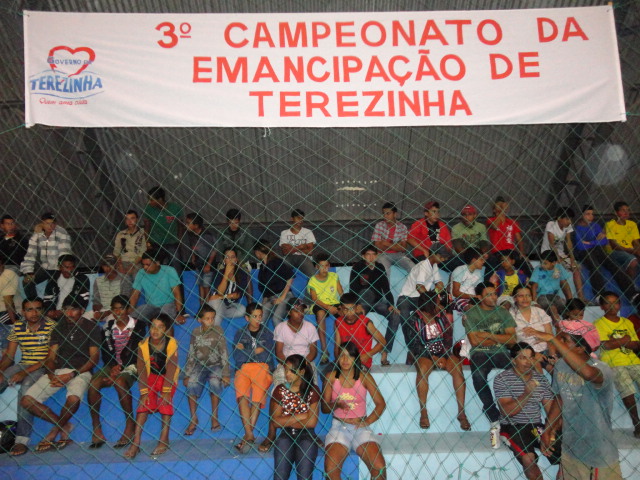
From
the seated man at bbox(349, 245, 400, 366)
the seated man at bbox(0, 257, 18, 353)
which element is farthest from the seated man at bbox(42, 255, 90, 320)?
the seated man at bbox(349, 245, 400, 366)

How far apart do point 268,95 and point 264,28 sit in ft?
1.47

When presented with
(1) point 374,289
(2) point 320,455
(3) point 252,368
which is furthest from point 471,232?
(2) point 320,455

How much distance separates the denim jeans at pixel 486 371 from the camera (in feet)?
16.5

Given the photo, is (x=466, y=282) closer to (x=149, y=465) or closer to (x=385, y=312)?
(x=385, y=312)

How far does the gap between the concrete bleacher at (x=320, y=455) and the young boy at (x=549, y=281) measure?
3.33 ft

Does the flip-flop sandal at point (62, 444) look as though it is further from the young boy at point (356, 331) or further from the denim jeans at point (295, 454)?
the young boy at point (356, 331)

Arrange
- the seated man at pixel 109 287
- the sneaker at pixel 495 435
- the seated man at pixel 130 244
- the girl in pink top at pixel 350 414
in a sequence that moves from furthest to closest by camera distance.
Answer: the seated man at pixel 130 244 < the seated man at pixel 109 287 < the sneaker at pixel 495 435 < the girl in pink top at pixel 350 414

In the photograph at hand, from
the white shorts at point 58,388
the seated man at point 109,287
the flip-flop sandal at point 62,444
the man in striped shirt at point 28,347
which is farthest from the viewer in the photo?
the seated man at point 109,287

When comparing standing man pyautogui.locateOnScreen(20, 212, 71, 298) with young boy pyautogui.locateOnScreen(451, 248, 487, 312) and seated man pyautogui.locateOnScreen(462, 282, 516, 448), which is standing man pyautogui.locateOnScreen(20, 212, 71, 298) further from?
seated man pyautogui.locateOnScreen(462, 282, 516, 448)

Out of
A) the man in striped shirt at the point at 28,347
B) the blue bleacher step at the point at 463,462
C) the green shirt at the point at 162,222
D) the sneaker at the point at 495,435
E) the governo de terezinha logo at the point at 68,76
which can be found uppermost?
the governo de terezinha logo at the point at 68,76

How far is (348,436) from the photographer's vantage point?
15.6 feet

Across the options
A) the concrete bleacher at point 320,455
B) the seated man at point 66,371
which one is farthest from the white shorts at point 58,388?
the concrete bleacher at point 320,455

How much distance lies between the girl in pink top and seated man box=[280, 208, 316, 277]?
1.55 meters

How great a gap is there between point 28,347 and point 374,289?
9.72ft
